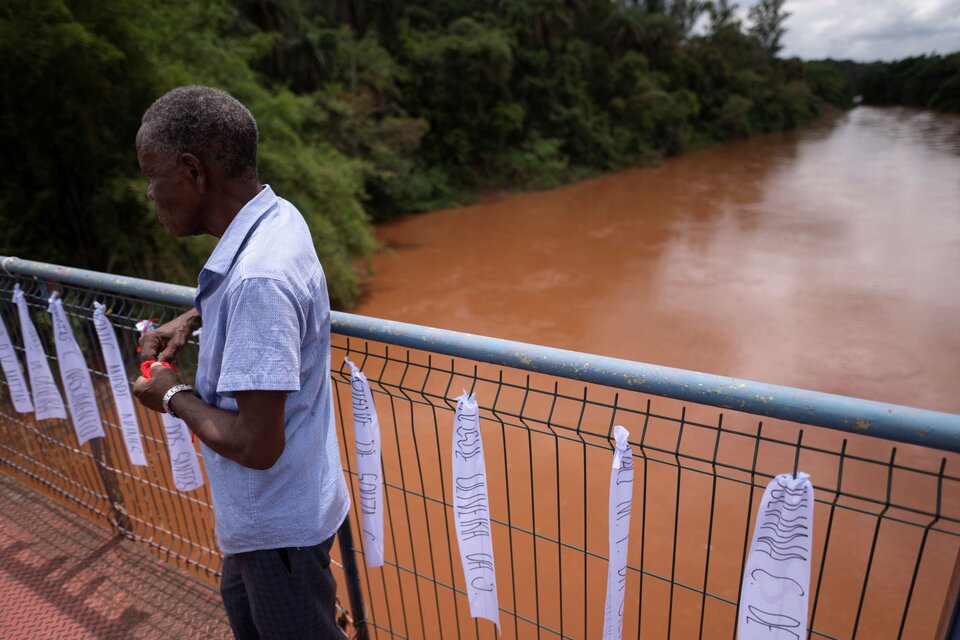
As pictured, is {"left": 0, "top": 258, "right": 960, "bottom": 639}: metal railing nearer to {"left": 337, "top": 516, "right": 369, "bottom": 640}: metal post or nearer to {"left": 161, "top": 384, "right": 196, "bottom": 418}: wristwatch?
{"left": 337, "top": 516, "right": 369, "bottom": 640}: metal post

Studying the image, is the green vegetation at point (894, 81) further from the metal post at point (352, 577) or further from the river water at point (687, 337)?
the metal post at point (352, 577)

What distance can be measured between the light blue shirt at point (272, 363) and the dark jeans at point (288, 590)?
0.05m

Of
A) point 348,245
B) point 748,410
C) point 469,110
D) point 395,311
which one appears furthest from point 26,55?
point 469,110

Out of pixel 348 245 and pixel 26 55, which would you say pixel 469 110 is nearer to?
pixel 348 245

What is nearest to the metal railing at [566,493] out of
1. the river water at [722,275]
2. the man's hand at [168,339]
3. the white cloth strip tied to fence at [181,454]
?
the white cloth strip tied to fence at [181,454]

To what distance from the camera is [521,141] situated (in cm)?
2275

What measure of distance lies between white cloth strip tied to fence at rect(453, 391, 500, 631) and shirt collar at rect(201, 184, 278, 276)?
2.19 feet

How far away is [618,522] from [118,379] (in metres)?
2.05

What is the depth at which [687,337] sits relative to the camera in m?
9.48

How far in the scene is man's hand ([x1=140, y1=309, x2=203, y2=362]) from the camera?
1521 millimetres

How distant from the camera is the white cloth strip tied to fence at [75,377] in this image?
2.41 metres

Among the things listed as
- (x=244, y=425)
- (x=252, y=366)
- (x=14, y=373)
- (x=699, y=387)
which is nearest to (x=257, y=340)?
(x=252, y=366)

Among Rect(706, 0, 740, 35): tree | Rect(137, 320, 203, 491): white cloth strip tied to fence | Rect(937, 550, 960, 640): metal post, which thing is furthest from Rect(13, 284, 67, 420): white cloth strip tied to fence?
Rect(706, 0, 740, 35): tree

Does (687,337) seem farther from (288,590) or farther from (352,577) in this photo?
(288,590)
